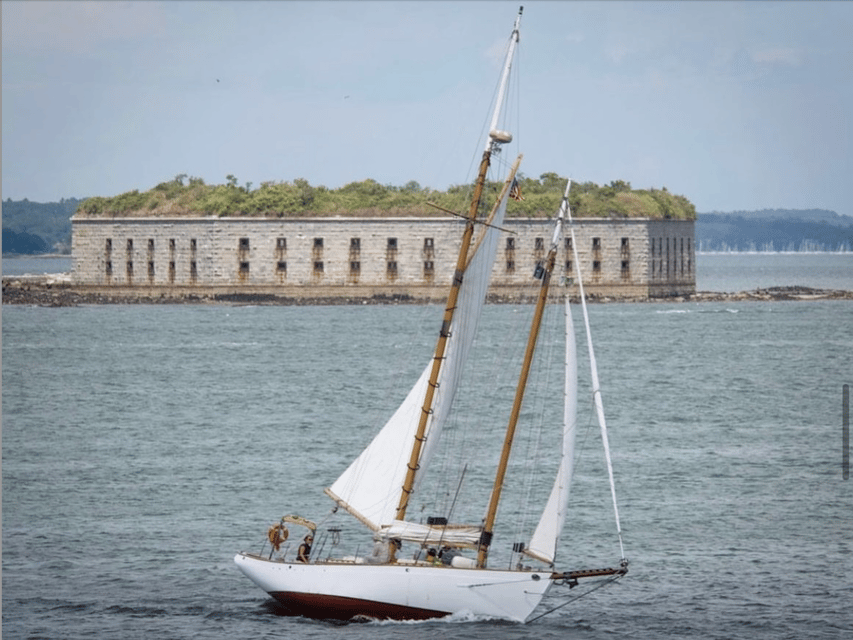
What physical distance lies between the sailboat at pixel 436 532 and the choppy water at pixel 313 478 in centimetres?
43

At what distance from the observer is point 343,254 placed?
116 meters

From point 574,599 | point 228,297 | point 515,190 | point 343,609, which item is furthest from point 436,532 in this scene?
point 228,297

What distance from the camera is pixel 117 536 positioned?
109ft

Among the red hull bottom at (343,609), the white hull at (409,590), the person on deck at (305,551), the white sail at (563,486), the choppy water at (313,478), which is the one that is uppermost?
the white sail at (563,486)

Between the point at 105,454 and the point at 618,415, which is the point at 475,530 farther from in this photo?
the point at 618,415

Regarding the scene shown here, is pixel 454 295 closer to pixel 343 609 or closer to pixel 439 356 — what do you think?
pixel 439 356

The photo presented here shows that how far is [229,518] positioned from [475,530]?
10597mm

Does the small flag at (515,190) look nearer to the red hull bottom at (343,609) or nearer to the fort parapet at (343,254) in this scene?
the red hull bottom at (343,609)

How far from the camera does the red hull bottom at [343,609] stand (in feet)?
82.2

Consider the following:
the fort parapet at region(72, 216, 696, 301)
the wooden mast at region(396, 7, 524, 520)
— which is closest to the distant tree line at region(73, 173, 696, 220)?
the fort parapet at region(72, 216, 696, 301)

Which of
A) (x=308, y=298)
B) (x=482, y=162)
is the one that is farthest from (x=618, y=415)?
(x=308, y=298)

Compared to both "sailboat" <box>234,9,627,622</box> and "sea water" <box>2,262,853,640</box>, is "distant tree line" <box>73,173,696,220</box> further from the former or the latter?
"sailboat" <box>234,9,627,622</box>

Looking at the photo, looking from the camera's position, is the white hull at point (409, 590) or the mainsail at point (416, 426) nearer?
the white hull at point (409, 590)

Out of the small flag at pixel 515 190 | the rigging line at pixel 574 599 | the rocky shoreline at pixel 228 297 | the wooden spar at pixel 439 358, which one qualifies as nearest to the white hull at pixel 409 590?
the rigging line at pixel 574 599
